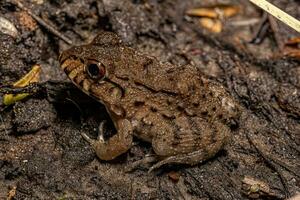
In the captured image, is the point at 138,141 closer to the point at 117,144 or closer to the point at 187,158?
the point at 117,144

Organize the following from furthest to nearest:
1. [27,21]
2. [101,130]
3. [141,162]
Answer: [27,21]
[101,130]
[141,162]

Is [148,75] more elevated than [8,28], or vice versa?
[148,75]

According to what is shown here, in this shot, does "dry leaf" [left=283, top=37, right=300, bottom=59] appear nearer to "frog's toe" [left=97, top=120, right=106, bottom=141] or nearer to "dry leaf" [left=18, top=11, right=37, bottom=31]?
"frog's toe" [left=97, top=120, right=106, bottom=141]

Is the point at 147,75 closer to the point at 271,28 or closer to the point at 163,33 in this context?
the point at 163,33

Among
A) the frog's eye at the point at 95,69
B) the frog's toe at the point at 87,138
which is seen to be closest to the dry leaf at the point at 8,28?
the frog's eye at the point at 95,69

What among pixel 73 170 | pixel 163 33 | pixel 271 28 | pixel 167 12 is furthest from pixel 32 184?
pixel 271 28

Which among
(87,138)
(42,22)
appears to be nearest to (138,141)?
(87,138)

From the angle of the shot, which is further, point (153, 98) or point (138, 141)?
point (138, 141)
